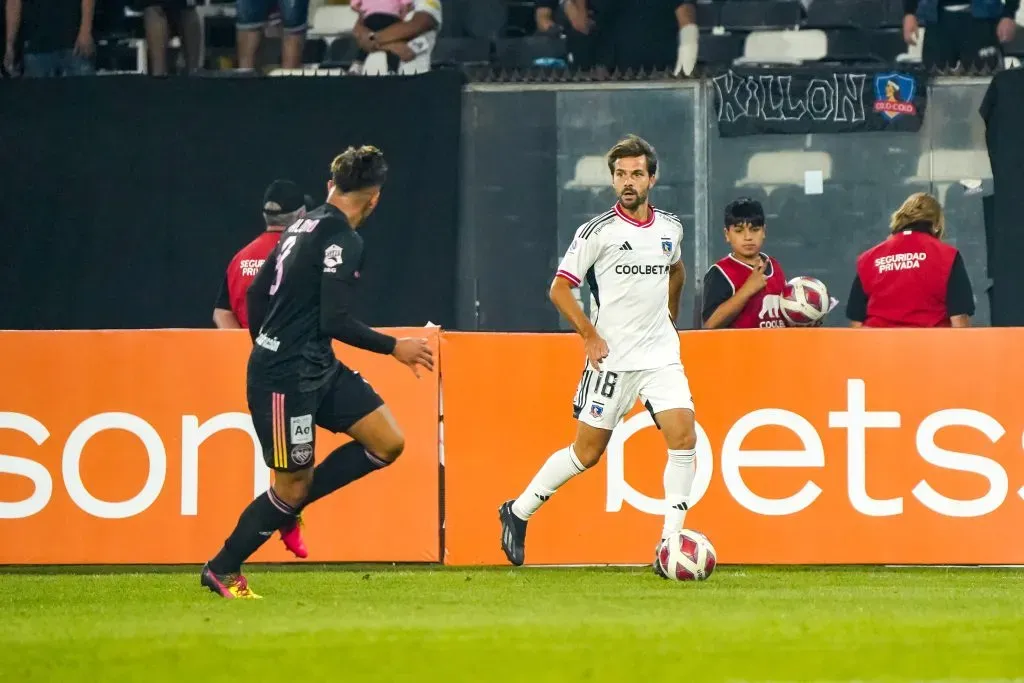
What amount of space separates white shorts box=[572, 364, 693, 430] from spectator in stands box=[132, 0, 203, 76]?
22.3ft

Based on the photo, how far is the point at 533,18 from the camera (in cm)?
1510

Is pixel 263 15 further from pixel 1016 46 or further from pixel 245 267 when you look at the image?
pixel 1016 46

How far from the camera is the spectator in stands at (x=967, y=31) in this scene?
13797 mm

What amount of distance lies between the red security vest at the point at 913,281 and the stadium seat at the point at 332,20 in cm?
654

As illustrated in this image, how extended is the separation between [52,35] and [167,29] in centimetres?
96

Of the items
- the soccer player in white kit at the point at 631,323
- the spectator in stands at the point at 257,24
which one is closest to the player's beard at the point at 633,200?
the soccer player in white kit at the point at 631,323

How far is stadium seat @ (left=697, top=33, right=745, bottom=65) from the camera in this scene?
14.7 metres

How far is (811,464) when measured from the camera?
9422mm

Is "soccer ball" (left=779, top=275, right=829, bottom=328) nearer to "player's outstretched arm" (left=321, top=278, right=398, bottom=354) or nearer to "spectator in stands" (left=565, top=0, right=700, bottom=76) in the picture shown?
"player's outstretched arm" (left=321, top=278, right=398, bottom=354)

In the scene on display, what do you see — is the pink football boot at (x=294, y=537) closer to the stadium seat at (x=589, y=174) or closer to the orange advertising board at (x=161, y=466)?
the orange advertising board at (x=161, y=466)

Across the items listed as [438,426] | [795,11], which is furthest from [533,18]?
[438,426]

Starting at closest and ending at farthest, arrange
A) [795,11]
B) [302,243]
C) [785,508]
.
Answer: [302,243] → [785,508] → [795,11]

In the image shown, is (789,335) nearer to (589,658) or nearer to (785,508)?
(785,508)

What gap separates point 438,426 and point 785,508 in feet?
6.39
